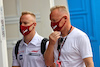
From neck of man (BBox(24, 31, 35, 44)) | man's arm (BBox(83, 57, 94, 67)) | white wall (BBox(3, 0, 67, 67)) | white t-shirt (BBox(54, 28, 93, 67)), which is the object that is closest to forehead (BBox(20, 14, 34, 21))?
neck of man (BBox(24, 31, 35, 44))

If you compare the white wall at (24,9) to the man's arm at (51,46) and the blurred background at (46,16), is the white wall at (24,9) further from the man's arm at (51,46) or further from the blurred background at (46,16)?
the man's arm at (51,46)

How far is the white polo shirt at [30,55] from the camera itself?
300 centimetres

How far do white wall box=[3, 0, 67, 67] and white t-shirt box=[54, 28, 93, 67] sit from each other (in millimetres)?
3197

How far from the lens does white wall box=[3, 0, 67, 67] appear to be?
5.83 meters

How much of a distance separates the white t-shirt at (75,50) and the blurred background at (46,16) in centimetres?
320

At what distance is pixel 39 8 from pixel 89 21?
1.72 meters

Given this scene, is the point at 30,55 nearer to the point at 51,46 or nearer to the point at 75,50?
the point at 51,46

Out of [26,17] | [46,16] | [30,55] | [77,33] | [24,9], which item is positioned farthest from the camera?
[24,9]

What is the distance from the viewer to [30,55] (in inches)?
119

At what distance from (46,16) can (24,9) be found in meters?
0.70

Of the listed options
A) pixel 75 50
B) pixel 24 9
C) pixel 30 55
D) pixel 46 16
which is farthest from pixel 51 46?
pixel 24 9

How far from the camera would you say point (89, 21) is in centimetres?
681

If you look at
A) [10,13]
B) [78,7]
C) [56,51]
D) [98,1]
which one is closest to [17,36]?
[10,13]

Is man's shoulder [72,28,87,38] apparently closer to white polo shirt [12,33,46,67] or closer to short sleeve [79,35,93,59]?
short sleeve [79,35,93,59]
